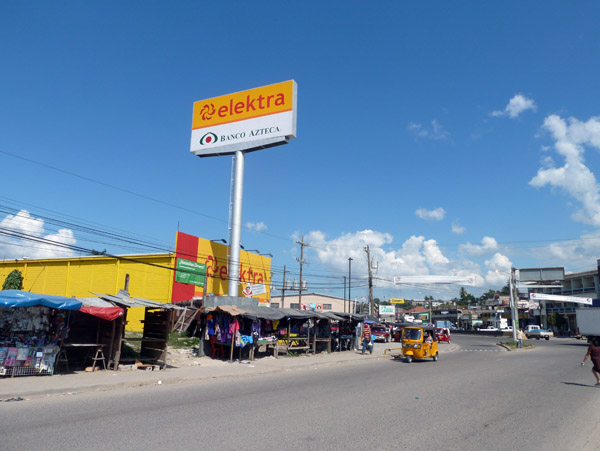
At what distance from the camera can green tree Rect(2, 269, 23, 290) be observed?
33544 millimetres

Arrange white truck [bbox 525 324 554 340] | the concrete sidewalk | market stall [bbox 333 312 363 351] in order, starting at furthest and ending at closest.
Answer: white truck [bbox 525 324 554 340]
market stall [bbox 333 312 363 351]
the concrete sidewalk

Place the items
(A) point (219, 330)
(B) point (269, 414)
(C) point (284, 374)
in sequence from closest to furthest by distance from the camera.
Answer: (B) point (269, 414) → (C) point (284, 374) → (A) point (219, 330)

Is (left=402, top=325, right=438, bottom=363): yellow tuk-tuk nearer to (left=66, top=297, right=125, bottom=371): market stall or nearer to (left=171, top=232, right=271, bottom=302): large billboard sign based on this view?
(left=171, top=232, right=271, bottom=302): large billboard sign

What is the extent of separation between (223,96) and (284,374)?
2618 centimetres

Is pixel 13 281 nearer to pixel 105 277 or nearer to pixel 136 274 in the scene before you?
pixel 105 277

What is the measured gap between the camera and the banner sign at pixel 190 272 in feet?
110

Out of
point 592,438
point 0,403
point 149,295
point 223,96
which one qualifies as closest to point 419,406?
point 592,438

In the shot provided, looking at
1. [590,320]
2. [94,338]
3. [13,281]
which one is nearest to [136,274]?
[13,281]

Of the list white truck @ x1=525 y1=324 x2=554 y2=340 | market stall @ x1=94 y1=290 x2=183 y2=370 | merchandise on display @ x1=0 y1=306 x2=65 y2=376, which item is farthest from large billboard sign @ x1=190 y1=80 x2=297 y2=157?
white truck @ x1=525 y1=324 x2=554 y2=340

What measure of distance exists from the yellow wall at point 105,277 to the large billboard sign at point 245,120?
34.0 ft

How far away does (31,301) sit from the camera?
44.6ft

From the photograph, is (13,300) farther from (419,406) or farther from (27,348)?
(419,406)

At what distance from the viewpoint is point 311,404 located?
35.3ft

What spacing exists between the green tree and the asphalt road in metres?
26.3
